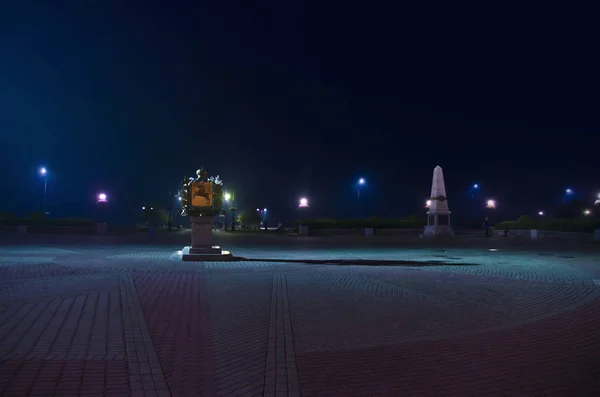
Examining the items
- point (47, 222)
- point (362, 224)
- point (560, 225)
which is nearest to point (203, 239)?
point (47, 222)

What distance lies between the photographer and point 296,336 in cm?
737

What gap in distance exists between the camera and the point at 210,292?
11.4 metres

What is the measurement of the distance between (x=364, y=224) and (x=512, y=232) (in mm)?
15505

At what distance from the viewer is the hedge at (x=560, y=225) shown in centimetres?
3926

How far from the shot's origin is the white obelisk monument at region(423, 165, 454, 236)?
47.7 m

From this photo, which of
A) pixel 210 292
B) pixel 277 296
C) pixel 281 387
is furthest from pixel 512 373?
pixel 210 292

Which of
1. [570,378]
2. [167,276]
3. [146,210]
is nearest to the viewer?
[570,378]

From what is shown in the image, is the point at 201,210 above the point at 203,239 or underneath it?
above

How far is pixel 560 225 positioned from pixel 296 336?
1683 inches

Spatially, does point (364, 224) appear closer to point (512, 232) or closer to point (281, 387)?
point (512, 232)

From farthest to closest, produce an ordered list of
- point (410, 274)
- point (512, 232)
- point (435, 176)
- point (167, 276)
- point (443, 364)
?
point (512, 232), point (435, 176), point (410, 274), point (167, 276), point (443, 364)

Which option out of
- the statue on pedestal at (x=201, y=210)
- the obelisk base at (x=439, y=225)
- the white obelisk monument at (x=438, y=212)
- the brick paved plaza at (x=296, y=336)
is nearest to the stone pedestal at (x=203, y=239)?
the statue on pedestal at (x=201, y=210)

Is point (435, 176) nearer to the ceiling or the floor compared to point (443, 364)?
nearer to the ceiling

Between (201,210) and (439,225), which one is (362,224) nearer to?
(439,225)
